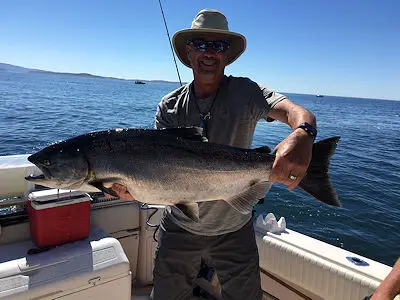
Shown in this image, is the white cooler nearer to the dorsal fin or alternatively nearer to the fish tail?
the dorsal fin

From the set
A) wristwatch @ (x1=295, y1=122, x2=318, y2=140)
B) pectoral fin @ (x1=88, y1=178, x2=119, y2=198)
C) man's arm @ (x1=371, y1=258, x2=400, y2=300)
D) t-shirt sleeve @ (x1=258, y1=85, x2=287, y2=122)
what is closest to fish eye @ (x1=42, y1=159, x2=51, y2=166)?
pectoral fin @ (x1=88, y1=178, x2=119, y2=198)

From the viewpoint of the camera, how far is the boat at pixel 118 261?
328 cm

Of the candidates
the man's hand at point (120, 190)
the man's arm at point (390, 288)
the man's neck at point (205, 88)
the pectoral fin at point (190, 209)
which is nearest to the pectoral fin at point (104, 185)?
the man's hand at point (120, 190)

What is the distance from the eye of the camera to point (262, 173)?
273cm

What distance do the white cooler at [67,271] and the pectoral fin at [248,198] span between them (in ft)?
5.09

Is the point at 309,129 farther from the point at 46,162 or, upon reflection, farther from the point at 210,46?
the point at 46,162

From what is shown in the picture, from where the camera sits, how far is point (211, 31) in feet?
10.8

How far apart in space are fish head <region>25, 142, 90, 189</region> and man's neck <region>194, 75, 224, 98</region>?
133 cm

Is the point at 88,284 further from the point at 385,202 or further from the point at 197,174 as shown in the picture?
the point at 385,202

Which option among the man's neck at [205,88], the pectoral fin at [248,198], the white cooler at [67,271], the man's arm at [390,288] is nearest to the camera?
the man's arm at [390,288]

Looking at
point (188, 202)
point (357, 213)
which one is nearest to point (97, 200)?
point (188, 202)

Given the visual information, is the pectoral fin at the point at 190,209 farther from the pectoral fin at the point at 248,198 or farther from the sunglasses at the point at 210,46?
the sunglasses at the point at 210,46

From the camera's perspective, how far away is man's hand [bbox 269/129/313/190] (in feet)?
8.20

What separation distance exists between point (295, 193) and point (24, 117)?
2323 cm
